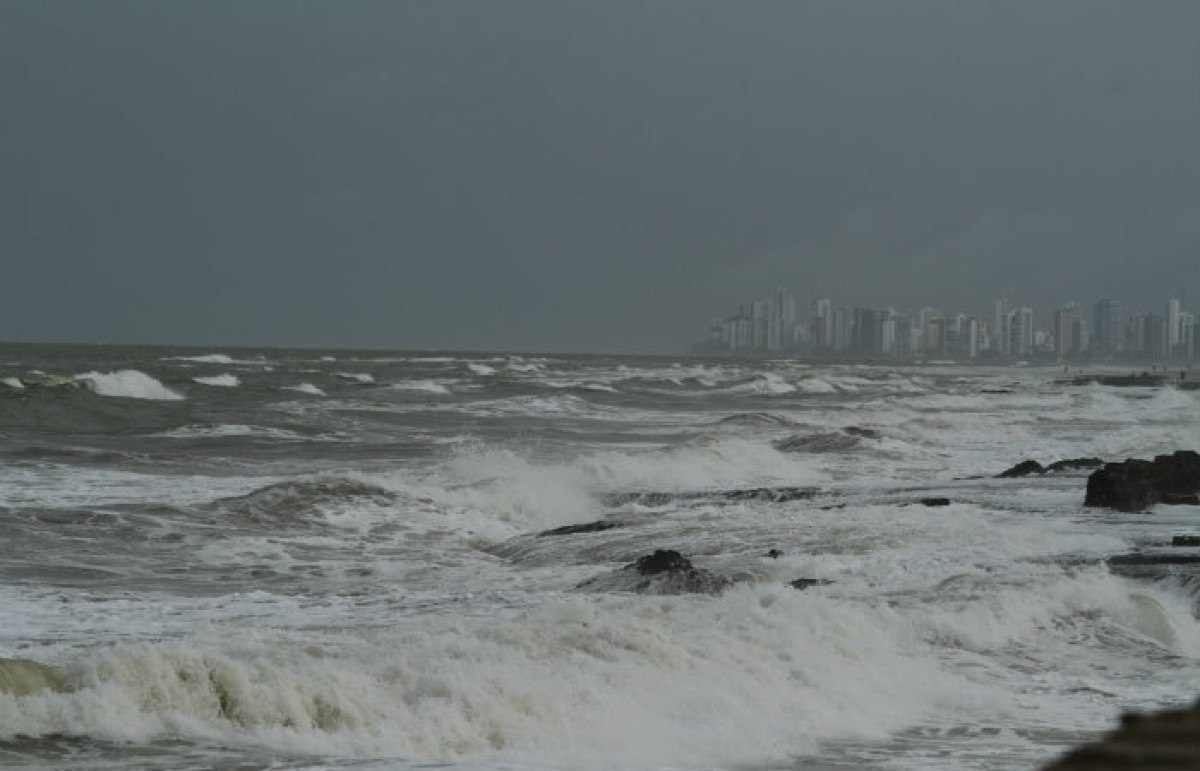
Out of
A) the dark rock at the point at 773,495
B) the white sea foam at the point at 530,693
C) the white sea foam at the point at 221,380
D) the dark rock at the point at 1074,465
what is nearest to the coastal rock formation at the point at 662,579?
the white sea foam at the point at 530,693

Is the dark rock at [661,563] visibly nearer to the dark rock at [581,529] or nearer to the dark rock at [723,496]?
the dark rock at [581,529]

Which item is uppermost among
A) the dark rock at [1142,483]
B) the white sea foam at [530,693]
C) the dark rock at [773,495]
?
the dark rock at [1142,483]

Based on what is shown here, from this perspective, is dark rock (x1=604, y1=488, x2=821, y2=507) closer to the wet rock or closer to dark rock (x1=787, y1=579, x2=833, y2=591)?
dark rock (x1=787, y1=579, x2=833, y2=591)

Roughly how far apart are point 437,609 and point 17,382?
37749mm

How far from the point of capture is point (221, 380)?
2459 inches

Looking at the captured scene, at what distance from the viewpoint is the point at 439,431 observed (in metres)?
36.3

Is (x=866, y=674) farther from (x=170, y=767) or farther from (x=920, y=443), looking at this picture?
(x=920, y=443)

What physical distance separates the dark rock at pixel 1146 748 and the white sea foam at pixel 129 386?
5108 cm

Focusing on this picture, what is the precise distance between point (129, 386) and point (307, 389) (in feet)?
25.7

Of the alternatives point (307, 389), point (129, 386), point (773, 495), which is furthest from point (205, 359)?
point (773, 495)

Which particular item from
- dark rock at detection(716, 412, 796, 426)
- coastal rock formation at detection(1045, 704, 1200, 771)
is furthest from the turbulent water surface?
dark rock at detection(716, 412, 796, 426)

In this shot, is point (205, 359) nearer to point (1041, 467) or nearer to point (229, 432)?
point (229, 432)

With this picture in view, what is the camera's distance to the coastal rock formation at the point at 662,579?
470 inches

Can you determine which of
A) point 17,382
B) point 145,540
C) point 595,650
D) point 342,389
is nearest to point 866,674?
point 595,650
